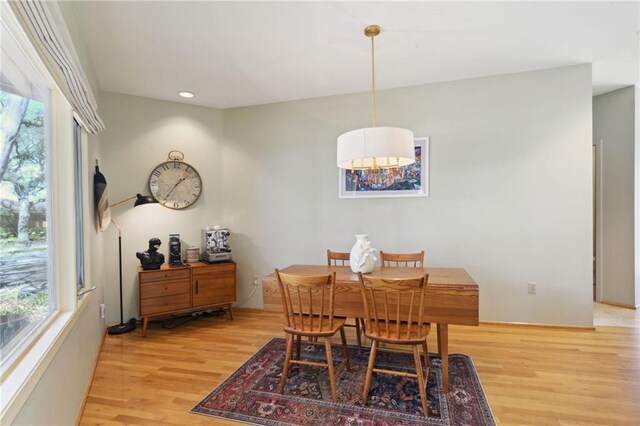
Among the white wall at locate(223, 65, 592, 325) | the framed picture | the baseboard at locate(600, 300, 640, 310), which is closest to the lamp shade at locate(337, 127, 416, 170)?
the framed picture

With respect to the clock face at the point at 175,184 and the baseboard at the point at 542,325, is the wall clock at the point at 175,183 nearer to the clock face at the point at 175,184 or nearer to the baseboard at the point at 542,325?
the clock face at the point at 175,184

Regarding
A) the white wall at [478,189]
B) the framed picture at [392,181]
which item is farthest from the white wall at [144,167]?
the framed picture at [392,181]

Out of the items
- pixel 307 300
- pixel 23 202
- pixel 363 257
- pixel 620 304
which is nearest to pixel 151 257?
pixel 307 300

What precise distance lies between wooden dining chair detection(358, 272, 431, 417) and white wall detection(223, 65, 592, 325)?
1.49 m

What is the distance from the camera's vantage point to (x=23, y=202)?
1526 millimetres

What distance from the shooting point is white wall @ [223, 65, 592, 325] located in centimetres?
333

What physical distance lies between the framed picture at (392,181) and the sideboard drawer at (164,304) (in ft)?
6.88

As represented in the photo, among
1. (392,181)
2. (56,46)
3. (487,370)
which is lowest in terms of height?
(487,370)

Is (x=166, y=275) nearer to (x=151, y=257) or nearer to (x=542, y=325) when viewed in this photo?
(x=151, y=257)

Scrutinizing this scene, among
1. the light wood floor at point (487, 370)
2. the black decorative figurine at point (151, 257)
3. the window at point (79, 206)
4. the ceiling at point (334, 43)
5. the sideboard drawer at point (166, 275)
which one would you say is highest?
the ceiling at point (334, 43)

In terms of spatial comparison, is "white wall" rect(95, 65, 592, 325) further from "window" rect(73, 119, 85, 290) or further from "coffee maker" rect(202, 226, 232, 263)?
"window" rect(73, 119, 85, 290)

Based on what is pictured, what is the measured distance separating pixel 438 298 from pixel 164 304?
275 centimetres

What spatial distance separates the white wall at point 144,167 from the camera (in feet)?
12.0

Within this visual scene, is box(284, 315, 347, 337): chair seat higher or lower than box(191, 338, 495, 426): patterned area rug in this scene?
higher
